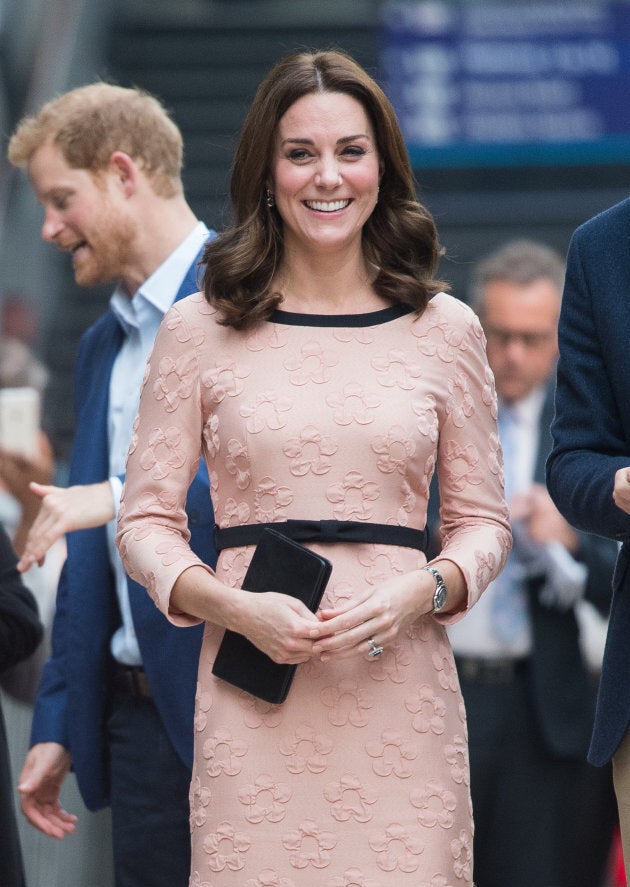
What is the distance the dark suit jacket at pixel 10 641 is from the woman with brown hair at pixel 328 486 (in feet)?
2.55

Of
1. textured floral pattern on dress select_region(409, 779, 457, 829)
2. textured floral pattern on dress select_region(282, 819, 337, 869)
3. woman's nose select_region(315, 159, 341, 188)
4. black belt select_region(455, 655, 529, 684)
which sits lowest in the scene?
black belt select_region(455, 655, 529, 684)

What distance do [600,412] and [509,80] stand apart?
9.12 m

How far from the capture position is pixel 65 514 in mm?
3281

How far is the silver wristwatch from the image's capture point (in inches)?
109

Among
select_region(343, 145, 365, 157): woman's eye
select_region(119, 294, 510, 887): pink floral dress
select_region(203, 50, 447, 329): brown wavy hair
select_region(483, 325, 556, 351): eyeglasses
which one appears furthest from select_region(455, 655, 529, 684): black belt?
select_region(343, 145, 365, 157): woman's eye

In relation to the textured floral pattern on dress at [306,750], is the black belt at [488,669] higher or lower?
lower

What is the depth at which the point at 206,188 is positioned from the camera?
424 inches

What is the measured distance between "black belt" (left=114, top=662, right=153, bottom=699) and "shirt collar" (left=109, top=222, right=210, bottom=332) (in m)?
0.77

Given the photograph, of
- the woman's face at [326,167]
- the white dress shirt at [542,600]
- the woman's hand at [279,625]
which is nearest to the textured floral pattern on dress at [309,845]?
the woman's hand at [279,625]

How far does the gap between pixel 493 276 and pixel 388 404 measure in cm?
245

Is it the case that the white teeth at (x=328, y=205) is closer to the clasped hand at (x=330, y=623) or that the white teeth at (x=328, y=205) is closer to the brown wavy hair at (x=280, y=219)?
the brown wavy hair at (x=280, y=219)

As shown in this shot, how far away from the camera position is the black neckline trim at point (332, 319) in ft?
9.64

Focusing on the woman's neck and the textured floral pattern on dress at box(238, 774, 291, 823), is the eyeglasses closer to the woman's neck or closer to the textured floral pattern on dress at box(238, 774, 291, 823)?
the woman's neck

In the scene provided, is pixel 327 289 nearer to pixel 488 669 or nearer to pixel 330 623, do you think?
pixel 330 623
